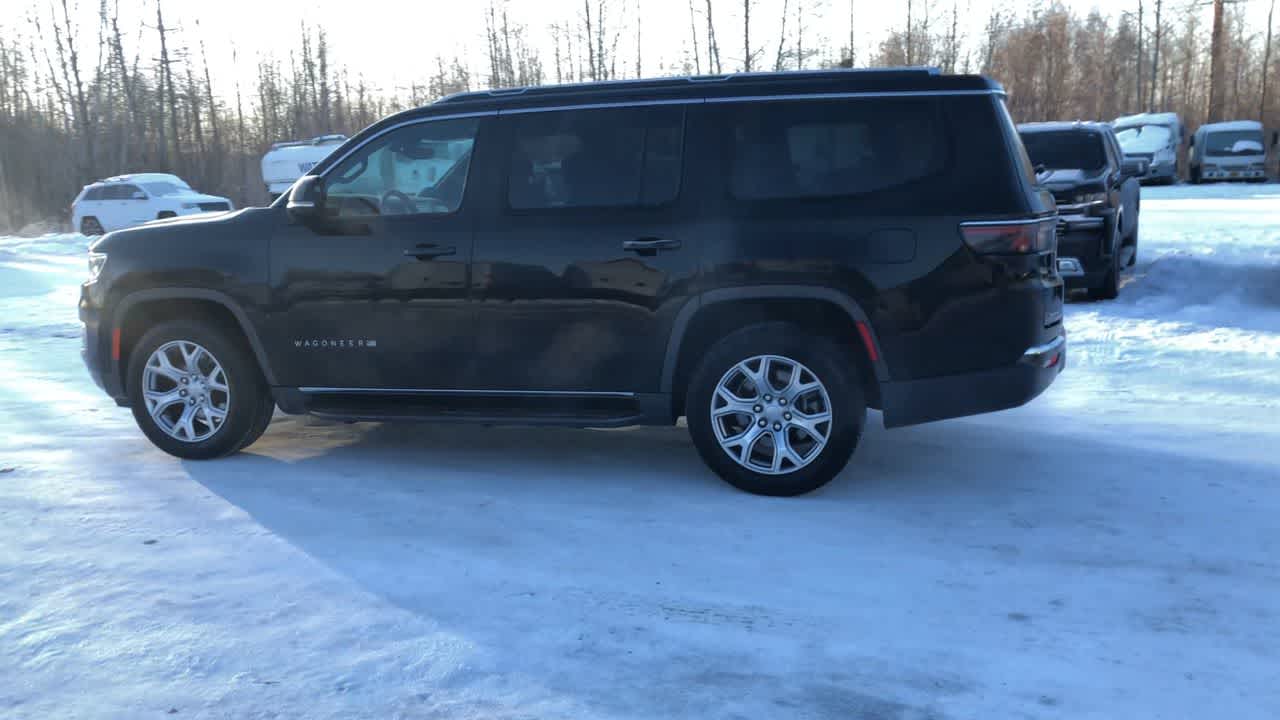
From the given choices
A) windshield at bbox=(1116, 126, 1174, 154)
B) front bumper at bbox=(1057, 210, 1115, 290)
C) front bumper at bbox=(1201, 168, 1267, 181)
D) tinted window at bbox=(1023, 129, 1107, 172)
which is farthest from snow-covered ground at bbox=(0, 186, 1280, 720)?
front bumper at bbox=(1201, 168, 1267, 181)

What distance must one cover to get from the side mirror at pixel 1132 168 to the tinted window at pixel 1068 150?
24 centimetres

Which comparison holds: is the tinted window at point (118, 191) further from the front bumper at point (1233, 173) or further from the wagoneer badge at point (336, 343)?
the front bumper at point (1233, 173)

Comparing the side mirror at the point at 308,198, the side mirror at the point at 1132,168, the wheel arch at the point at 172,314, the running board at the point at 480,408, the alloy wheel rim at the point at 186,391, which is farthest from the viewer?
the side mirror at the point at 1132,168

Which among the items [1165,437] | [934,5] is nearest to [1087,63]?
[934,5]

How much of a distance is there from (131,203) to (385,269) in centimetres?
2481

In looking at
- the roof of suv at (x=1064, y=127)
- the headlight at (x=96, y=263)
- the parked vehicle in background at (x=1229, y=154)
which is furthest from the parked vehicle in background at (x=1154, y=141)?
the headlight at (x=96, y=263)

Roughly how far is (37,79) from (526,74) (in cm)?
2262

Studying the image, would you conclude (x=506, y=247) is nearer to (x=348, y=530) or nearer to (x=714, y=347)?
(x=714, y=347)

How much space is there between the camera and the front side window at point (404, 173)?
18.8ft

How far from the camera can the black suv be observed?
16.6 feet

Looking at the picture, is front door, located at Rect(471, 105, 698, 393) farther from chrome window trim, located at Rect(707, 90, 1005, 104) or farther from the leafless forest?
the leafless forest

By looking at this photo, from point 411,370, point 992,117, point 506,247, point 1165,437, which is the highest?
point 992,117

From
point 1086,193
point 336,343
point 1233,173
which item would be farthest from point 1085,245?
point 1233,173

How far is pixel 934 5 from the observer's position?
47.5 meters
